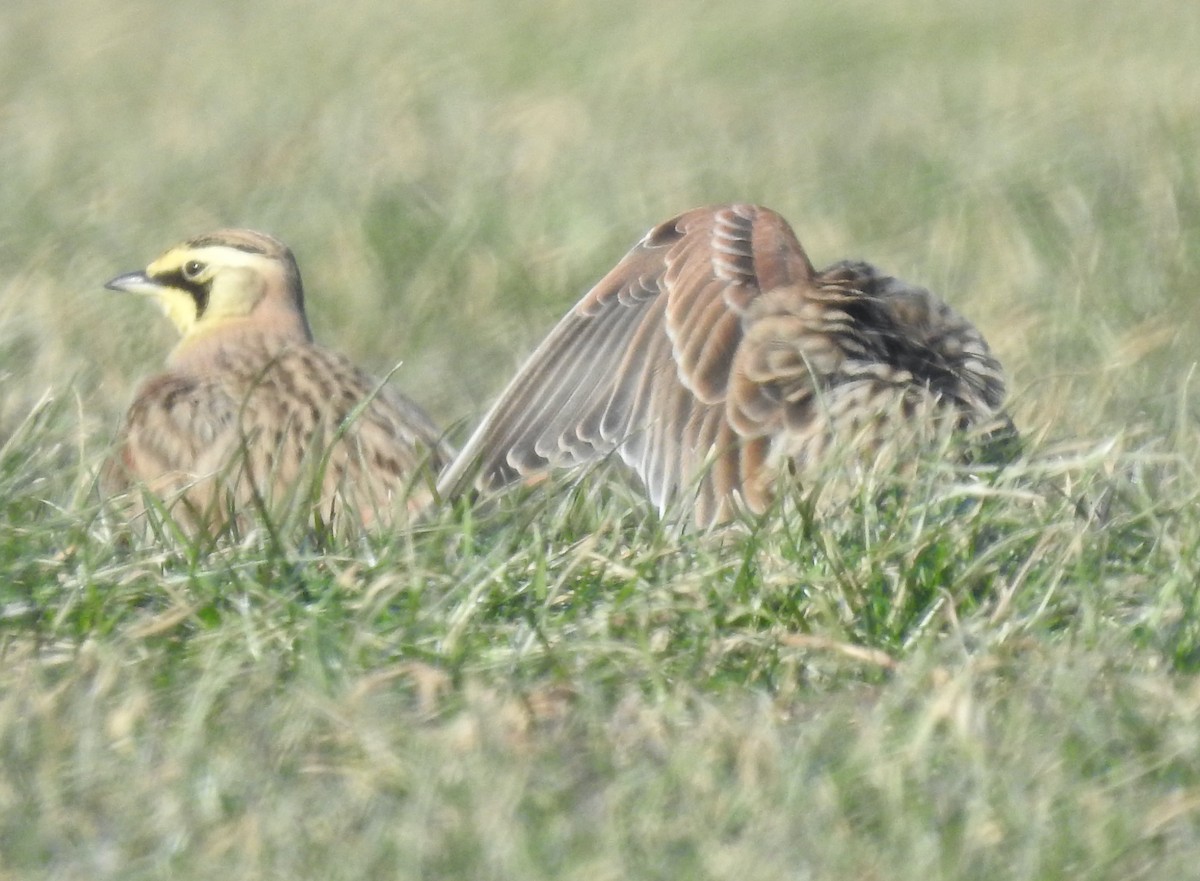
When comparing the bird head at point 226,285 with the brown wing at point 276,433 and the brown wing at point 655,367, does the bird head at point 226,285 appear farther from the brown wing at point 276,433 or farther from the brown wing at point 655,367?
the brown wing at point 655,367

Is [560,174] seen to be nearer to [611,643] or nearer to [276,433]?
[276,433]

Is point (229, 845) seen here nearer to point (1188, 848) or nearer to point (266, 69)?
point (1188, 848)

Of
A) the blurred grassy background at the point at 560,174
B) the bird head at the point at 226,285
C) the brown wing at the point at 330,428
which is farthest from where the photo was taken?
the blurred grassy background at the point at 560,174

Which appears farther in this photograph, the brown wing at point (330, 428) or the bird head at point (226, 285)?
the bird head at point (226, 285)

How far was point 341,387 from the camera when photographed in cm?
557

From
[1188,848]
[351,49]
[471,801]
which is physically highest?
[351,49]

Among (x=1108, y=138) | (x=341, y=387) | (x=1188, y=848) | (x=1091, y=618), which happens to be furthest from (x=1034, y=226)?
(x=1188, y=848)

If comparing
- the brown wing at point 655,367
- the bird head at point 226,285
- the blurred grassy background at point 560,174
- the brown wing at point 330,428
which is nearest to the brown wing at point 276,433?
the brown wing at point 330,428

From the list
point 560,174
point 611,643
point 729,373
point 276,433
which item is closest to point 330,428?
point 276,433

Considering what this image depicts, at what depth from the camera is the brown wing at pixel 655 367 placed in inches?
198

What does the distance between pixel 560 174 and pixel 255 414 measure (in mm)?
3537

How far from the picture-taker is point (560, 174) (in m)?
8.74

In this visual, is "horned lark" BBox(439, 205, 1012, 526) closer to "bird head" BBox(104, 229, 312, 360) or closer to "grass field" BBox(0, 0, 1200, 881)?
"grass field" BBox(0, 0, 1200, 881)

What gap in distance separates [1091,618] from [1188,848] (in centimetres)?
75
